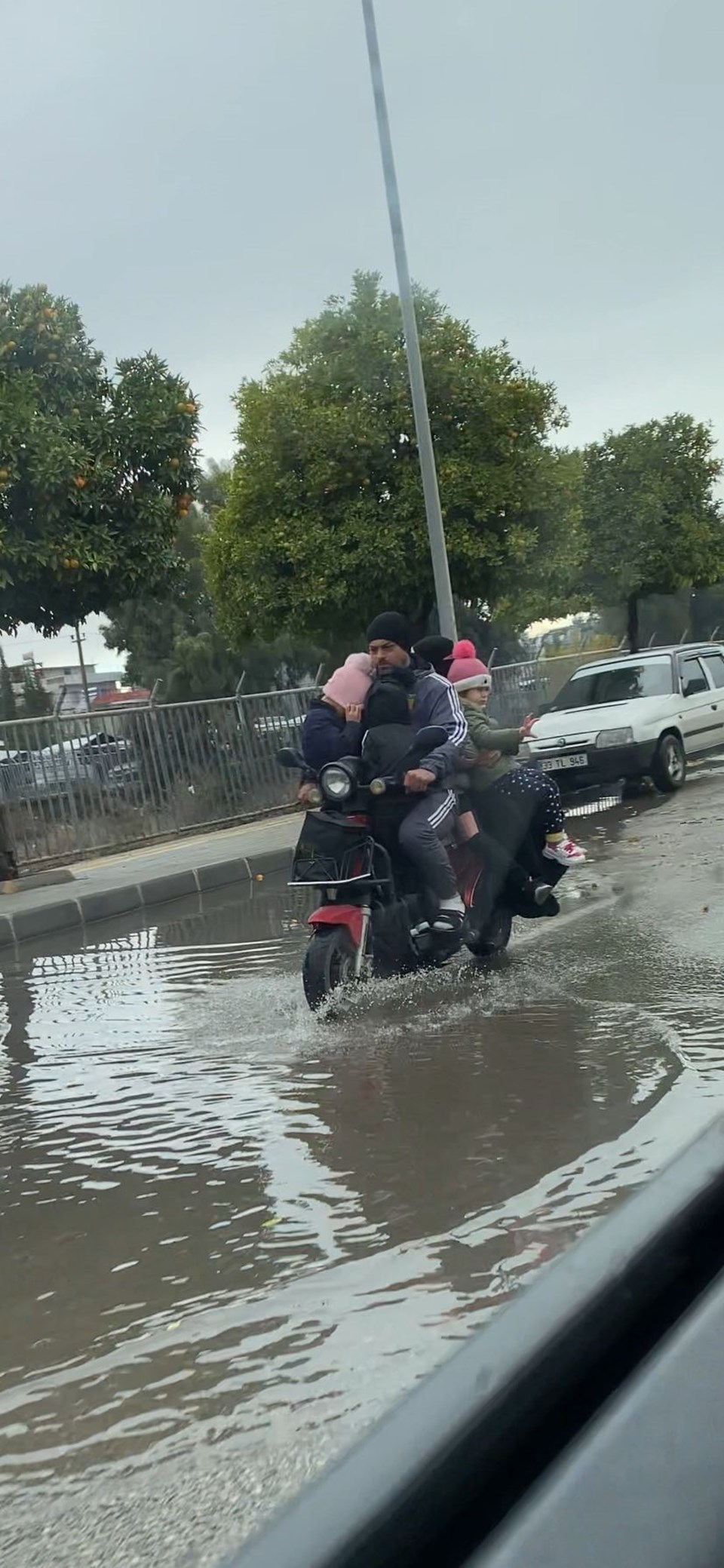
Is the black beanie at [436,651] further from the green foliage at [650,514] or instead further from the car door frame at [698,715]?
the green foliage at [650,514]

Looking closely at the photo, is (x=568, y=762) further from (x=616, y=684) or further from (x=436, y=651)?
(x=436, y=651)

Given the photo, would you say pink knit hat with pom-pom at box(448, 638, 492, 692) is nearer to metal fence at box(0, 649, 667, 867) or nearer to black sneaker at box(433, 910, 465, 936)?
black sneaker at box(433, 910, 465, 936)

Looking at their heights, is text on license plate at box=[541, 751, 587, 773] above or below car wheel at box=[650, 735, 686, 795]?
above

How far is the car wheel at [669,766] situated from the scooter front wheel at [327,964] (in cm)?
932

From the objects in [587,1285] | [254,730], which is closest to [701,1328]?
[587,1285]

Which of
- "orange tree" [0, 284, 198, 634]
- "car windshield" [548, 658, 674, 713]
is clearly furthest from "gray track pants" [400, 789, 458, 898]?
"car windshield" [548, 658, 674, 713]

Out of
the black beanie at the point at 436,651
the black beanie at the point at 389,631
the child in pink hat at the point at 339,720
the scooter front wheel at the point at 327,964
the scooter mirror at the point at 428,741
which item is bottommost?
the scooter front wheel at the point at 327,964

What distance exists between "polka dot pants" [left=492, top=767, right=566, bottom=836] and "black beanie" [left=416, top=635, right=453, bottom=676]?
2.16 ft

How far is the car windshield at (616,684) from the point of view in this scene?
16.7 m

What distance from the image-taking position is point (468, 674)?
7789 mm

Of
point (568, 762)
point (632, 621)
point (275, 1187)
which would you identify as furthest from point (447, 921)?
point (632, 621)

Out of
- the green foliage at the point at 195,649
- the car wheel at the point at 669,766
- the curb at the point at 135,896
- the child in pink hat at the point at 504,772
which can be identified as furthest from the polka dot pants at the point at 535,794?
the green foliage at the point at 195,649

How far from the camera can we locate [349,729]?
23.5ft

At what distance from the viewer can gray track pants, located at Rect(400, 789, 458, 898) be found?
690cm
